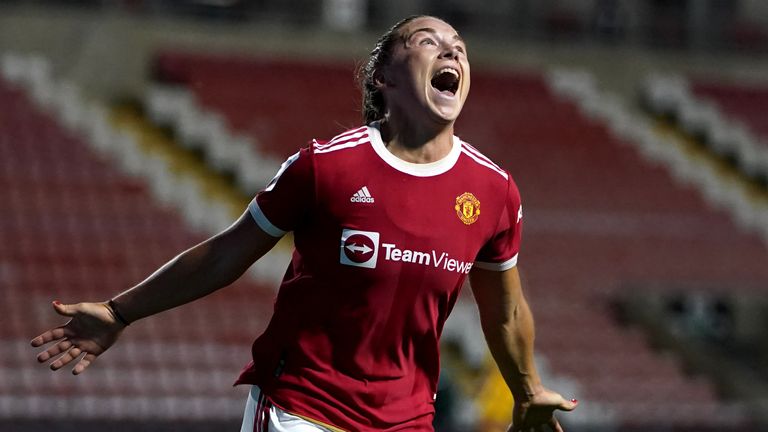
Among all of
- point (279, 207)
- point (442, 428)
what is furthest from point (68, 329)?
point (442, 428)

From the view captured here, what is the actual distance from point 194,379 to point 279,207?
10.3 m

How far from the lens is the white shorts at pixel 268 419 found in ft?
14.2

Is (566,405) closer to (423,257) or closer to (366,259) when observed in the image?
(423,257)

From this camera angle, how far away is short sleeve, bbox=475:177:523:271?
14.9 feet

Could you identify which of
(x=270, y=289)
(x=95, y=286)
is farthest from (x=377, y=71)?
(x=270, y=289)

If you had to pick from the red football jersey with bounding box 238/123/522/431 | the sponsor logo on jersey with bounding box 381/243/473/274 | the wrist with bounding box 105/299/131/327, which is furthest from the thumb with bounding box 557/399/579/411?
the wrist with bounding box 105/299/131/327

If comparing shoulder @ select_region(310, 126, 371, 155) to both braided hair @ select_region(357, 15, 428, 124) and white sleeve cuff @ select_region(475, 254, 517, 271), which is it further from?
white sleeve cuff @ select_region(475, 254, 517, 271)

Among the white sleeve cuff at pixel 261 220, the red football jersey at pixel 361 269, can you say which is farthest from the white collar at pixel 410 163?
the white sleeve cuff at pixel 261 220

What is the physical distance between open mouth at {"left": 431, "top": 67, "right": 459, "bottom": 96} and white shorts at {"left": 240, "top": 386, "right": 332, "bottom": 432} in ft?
3.38

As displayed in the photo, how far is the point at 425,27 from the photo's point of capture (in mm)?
4480

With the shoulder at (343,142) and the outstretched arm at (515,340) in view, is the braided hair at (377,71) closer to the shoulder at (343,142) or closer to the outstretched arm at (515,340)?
the shoulder at (343,142)

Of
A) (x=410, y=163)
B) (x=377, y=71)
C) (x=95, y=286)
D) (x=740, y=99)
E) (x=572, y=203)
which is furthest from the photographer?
(x=740, y=99)

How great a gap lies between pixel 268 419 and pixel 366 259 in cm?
56

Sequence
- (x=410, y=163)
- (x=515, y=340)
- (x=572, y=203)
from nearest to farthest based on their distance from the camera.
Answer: (x=410, y=163) < (x=515, y=340) < (x=572, y=203)
